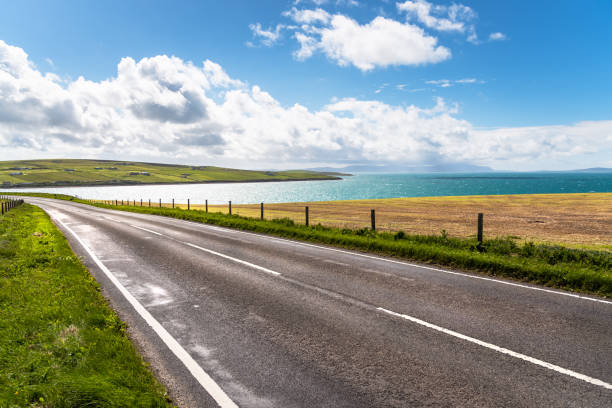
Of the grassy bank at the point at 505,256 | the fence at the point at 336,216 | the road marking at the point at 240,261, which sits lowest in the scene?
the fence at the point at 336,216

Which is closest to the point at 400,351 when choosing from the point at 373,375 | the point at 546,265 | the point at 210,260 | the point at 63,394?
the point at 373,375

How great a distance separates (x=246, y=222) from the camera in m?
20.6

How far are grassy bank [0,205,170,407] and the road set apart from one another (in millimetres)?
390

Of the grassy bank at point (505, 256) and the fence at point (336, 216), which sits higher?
the grassy bank at point (505, 256)

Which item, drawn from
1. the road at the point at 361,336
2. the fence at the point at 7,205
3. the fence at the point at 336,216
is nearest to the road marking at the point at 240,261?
the road at the point at 361,336

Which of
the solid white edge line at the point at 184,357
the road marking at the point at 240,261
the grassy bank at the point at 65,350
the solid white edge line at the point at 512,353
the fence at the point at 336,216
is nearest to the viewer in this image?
the grassy bank at the point at 65,350

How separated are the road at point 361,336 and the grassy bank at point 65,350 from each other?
1.28ft

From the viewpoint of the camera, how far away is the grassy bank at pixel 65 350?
12.5 feet

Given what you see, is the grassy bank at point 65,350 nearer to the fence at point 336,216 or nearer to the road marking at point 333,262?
the road marking at point 333,262

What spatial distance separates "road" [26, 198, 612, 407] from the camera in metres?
4.06

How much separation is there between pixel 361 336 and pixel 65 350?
429cm

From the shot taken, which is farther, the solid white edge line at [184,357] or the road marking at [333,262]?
the road marking at [333,262]

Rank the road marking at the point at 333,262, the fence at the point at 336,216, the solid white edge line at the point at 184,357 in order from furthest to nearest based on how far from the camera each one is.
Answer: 1. the fence at the point at 336,216
2. the road marking at the point at 333,262
3. the solid white edge line at the point at 184,357

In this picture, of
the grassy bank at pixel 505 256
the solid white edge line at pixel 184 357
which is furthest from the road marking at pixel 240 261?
the grassy bank at pixel 505 256
